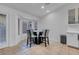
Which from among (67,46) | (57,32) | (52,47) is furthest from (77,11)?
(52,47)

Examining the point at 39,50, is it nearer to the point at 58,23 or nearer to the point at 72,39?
the point at 72,39

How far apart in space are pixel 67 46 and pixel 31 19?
2165mm

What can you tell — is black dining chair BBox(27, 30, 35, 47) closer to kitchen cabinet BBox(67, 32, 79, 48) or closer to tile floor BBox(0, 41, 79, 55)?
tile floor BBox(0, 41, 79, 55)

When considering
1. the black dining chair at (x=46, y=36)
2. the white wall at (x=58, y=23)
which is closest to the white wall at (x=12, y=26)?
the black dining chair at (x=46, y=36)

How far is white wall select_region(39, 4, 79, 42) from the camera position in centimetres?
441

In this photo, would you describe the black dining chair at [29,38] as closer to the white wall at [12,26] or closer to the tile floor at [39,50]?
the tile floor at [39,50]

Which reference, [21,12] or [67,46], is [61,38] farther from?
[21,12]

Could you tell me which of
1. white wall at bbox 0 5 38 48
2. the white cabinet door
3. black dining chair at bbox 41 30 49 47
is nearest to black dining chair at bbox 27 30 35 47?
white wall at bbox 0 5 38 48

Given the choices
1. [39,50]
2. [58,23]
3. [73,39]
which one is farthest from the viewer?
[58,23]

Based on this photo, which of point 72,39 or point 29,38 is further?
point 72,39

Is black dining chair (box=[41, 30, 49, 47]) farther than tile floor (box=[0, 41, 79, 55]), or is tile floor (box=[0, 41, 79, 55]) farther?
black dining chair (box=[41, 30, 49, 47])

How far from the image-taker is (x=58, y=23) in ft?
16.6

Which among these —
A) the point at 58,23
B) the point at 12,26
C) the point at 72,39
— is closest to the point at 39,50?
the point at 12,26
